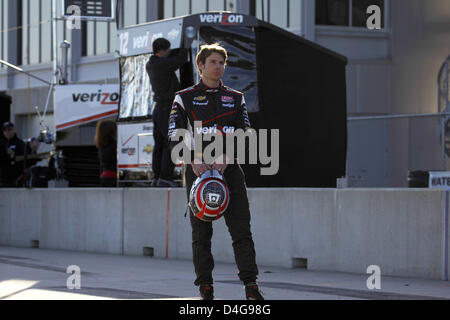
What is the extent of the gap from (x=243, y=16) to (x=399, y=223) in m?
5.01

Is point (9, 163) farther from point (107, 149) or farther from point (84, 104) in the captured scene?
point (107, 149)

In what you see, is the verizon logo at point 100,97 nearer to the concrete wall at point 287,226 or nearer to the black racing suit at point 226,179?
the concrete wall at point 287,226

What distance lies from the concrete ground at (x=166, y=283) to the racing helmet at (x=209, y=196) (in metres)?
0.94

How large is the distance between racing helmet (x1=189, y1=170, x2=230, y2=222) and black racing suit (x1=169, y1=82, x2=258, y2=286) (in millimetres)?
176

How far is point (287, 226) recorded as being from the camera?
10.9m

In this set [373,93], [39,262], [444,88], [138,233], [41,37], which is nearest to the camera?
[39,262]

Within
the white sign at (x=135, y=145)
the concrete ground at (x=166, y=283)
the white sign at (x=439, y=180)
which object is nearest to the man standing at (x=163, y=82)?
the white sign at (x=135, y=145)

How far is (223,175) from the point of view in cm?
681

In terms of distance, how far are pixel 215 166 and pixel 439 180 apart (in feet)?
21.4

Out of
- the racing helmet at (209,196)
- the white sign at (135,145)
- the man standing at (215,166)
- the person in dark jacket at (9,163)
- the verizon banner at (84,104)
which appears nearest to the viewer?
the racing helmet at (209,196)

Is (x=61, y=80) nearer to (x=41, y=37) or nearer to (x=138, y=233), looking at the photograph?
(x=138, y=233)

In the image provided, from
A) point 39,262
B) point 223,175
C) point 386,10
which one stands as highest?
point 386,10

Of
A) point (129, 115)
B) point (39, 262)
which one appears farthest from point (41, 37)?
point (39, 262)

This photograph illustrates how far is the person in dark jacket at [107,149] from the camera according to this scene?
14.6 meters
